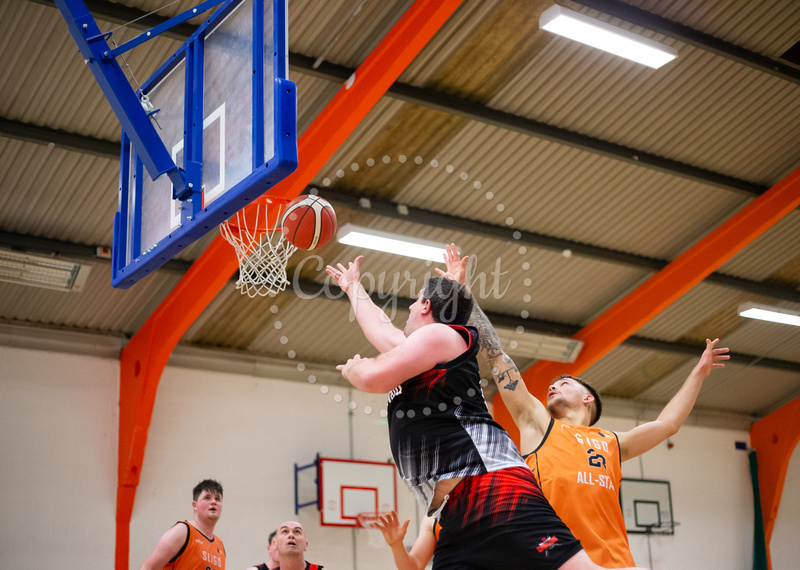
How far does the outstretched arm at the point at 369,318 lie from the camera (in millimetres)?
3404

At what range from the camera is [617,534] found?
4508 mm

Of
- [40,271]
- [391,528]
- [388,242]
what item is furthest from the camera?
[388,242]

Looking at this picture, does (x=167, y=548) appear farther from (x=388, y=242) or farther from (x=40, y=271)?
(x=388, y=242)

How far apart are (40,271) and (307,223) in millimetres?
5995

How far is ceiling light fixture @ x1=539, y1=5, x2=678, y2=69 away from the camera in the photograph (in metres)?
9.07

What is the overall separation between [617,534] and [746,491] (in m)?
15.8

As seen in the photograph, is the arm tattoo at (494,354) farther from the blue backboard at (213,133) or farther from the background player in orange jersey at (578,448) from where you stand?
the blue backboard at (213,133)

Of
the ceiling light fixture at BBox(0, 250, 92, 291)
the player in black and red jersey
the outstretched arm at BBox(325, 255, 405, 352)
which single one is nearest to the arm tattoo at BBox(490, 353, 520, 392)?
the outstretched arm at BBox(325, 255, 405, 352)

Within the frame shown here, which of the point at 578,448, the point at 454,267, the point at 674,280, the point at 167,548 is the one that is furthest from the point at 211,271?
the point at 674,280

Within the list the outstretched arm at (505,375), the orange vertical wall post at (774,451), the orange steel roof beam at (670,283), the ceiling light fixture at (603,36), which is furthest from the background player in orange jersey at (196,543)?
the orange vertical wall post at (774,451)

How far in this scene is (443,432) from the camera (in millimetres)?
3170

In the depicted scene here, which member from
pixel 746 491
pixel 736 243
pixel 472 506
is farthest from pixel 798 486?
pixel 472 506

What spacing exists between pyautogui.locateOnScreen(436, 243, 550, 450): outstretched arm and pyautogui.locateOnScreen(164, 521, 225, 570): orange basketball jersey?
3.71m

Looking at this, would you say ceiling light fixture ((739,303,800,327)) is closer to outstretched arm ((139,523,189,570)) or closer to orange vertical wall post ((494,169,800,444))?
orange vertical wall post ((494,169,800,444))
